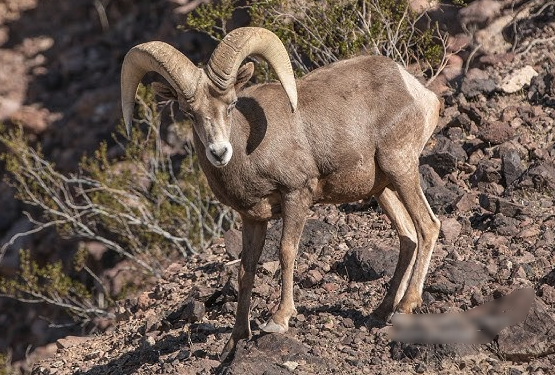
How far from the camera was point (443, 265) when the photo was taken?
9477mm

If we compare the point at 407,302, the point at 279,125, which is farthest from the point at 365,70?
the point at 407,302

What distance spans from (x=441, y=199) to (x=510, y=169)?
1.00 m

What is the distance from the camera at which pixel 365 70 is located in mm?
8805

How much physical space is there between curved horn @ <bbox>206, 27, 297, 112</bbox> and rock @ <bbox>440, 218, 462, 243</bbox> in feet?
10.2

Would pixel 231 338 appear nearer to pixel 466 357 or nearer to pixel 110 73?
pixel 466 357

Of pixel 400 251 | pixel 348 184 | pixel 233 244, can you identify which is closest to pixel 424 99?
pixel 348 184

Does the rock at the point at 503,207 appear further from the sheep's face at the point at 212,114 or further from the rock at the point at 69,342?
the rock at the point at 69,342

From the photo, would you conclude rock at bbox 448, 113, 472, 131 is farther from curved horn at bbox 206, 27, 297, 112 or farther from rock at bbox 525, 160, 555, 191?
curved horn at bbox 206, 27, 297, 112

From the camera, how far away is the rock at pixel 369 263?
970 cm

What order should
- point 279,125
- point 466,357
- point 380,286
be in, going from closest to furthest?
point 466,357, point 279,125, point 380,286

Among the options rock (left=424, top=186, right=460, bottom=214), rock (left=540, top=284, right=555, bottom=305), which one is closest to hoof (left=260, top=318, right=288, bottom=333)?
rock (left=540, top=284, right=555, bottom=305)

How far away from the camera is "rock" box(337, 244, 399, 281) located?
31.8 feet

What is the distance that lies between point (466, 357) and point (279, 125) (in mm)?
2551

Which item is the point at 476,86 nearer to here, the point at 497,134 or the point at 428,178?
the point at 497,134
